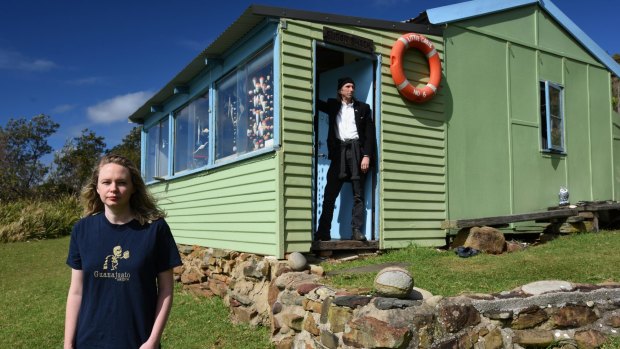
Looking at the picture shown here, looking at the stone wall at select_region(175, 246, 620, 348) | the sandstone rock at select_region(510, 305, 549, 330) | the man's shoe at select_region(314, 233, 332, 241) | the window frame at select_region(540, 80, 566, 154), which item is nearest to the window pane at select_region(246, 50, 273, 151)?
the man's shoe at select_region(314, 233, 332, 241)

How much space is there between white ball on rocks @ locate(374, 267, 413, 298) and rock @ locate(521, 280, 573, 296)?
3.44 ft

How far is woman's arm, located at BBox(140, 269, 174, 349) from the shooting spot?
8.02 feet

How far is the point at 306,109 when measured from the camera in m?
6.27

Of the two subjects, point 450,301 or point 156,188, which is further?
point 156,188

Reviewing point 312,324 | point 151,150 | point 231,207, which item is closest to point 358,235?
point 231,207

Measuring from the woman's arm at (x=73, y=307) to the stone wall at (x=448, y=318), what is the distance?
2044 millimetres

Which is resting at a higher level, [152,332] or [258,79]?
[258,79]

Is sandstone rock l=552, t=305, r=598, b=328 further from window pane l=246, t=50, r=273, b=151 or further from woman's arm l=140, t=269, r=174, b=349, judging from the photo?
window pane l=246, t=50, r=273, b=151

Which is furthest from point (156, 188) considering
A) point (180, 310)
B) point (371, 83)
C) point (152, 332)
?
point (152, 332)

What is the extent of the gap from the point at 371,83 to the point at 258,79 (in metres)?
1.46

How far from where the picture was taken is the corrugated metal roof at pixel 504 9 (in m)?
7.61

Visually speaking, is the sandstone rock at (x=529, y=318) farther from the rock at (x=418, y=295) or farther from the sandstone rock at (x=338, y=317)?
the sandstone rock at (x=338, y=317)

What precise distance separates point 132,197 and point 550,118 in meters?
8.00

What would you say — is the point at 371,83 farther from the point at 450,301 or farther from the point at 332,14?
the point at 450,301
